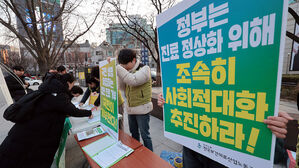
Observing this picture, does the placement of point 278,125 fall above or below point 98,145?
above

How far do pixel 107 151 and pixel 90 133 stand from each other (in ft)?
1.81

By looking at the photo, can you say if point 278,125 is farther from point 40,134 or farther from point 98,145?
point 40,134

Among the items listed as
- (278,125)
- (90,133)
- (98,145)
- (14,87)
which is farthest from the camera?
(14,87)

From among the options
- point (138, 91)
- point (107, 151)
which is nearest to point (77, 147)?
point (107, 151)

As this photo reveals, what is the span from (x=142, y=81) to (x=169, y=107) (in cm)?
79

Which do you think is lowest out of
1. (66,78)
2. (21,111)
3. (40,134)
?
(40,134)

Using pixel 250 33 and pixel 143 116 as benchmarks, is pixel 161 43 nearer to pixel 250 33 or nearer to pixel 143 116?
pixel 250 33

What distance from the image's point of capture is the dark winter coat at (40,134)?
4.07ft

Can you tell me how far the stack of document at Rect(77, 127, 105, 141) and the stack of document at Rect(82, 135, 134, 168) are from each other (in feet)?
0.62

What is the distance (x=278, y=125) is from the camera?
563mm

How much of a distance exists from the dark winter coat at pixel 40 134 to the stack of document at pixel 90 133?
0.27m

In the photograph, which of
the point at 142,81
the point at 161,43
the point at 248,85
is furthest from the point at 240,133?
the point at 142,81

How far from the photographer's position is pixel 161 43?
3.38ft

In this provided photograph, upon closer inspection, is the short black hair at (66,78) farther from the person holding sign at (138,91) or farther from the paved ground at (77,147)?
the paved ground at (77,147)
